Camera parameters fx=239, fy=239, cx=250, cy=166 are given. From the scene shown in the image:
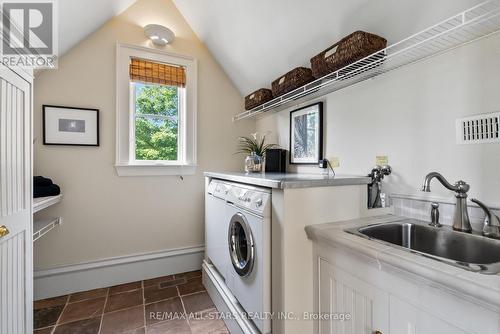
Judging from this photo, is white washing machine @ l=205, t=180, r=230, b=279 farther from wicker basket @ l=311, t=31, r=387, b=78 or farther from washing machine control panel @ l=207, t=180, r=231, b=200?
wicker basket @ l=311, t=31, r=387, b=78

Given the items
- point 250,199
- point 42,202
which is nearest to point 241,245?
point 250,199

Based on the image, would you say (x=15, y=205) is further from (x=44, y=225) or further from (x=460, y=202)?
(x=460, y=202)

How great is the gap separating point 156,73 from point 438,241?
2.68 metres

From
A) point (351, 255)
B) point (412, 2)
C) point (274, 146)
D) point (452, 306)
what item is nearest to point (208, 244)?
point (274, 146)

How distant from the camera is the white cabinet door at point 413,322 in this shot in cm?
73

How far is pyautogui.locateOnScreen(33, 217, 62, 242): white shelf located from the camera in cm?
177

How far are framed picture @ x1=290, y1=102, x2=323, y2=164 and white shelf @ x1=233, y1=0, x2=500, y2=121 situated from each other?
14 centimetres

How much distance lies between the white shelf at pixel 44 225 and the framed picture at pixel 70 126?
0.67 meters

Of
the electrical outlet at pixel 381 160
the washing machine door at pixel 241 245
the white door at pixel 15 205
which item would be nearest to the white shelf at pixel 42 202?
the white door at pixel 15 205

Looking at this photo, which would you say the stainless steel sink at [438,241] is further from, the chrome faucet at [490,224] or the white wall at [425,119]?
the white wall at [425,119]

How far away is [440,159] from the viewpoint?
123cm

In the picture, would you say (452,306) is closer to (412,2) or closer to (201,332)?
(412,2)

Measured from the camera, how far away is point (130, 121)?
7.93ft

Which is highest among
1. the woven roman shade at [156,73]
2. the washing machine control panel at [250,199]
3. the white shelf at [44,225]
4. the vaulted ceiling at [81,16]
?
the vaulted ceiling at [81,16]
